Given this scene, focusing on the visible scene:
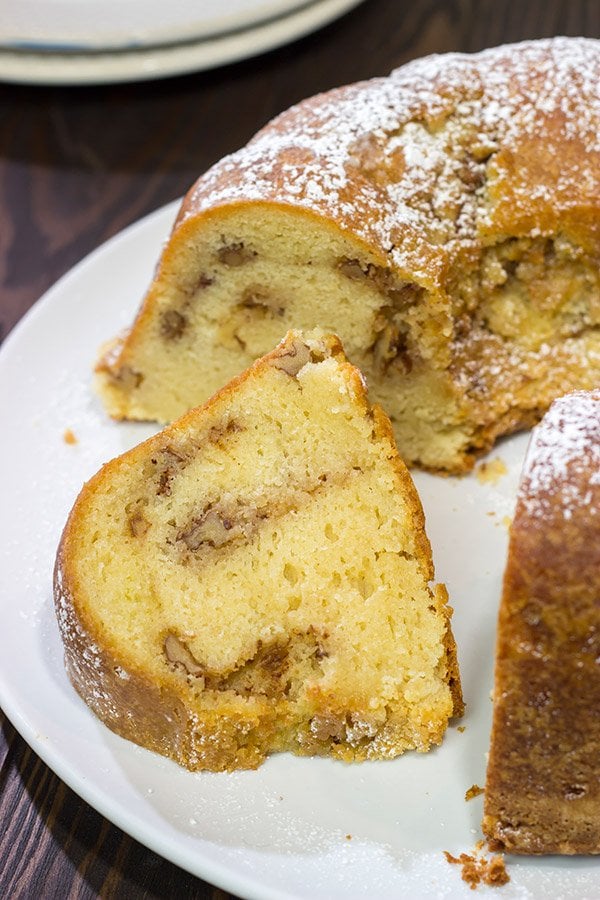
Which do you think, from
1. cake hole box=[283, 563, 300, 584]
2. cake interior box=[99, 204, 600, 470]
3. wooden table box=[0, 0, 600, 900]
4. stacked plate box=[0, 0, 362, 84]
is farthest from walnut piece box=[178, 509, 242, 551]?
stacked plate box=[0, 0, 362, 84]

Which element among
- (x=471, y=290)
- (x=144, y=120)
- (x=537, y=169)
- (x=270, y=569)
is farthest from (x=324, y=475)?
(x=144, y=120)

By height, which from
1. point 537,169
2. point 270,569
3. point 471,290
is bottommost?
point 270,569

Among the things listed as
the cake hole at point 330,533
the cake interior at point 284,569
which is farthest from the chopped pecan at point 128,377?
the cake hole at point 330,533

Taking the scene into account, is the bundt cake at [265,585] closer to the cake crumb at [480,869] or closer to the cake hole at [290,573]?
the cake hole at [290,573]

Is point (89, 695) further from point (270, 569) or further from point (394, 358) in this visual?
point (394, 358)

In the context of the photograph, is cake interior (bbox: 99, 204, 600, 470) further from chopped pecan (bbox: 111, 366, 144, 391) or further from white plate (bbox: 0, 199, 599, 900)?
white plate (bbox: 0, 199, 599, 900)

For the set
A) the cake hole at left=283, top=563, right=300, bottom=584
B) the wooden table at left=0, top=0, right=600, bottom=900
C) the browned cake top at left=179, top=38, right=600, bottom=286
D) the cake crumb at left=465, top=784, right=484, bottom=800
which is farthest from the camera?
the wooden table at left=0, top=0, right=600, bottom=900

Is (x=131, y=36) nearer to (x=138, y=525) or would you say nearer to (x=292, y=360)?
(x=292, y=360)

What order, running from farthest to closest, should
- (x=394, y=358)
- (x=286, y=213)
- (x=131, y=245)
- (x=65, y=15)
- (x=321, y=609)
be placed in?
1. (x=65, y=15)
2. (x=131, y=245)
3. (x=394, y=358)
4. (x=286, y=213)
5. (x=321, y=609)
